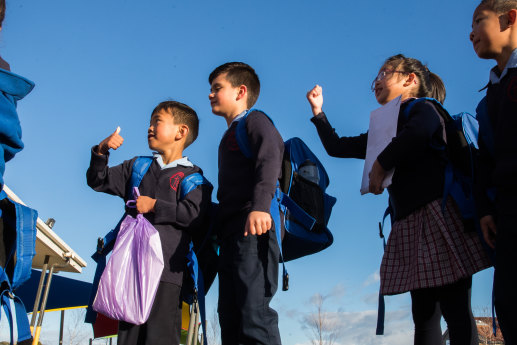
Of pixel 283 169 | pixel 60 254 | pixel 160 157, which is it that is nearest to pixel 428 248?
pixel 283 169

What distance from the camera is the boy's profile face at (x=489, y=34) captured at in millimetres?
2314

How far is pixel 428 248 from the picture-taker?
93.3 inches

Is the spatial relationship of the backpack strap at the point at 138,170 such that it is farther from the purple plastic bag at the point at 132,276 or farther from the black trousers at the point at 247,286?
the black trousers at the point at 247,286

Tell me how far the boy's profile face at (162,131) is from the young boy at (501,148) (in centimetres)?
201

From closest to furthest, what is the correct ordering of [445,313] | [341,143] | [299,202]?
1. [445,313]
2. [299,202]
3. [341,143]

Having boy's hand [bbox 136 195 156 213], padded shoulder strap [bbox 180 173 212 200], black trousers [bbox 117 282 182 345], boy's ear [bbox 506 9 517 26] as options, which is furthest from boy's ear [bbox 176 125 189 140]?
boy's ear [bbox 506 9 517 26]

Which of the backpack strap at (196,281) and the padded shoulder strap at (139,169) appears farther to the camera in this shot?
the padded shoulder strap at (139,169)

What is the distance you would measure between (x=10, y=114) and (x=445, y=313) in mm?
2220

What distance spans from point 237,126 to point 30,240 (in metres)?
1.34

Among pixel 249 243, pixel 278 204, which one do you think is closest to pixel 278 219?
pixel 278 204

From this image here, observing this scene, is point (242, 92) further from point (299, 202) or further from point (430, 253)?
point (430, 253)

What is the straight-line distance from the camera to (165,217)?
278cm

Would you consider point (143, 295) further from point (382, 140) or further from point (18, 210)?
point (382, 140)

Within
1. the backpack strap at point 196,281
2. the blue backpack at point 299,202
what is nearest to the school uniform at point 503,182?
the blue backpack at point 299,202
